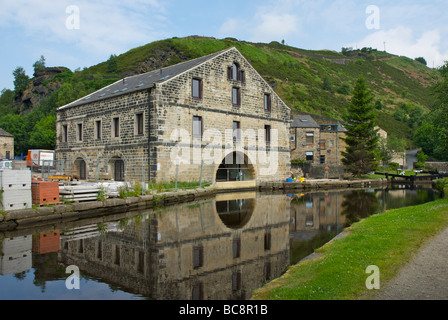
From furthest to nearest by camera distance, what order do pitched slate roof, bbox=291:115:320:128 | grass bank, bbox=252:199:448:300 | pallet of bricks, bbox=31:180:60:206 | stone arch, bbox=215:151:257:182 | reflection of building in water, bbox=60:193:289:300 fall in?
pitched slate roof, bbox=291:115:320:128 → stone arch, bbox=215:151:257:182 → pallet of bricks, bbox=31:180:60:206 → reflection of building in water, bbox=60:193:289:300 → grass bank, bbox=252:199:448:300

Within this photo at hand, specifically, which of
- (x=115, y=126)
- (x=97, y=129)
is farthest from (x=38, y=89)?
(x=115, y=126)

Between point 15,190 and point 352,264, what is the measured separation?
468 inches

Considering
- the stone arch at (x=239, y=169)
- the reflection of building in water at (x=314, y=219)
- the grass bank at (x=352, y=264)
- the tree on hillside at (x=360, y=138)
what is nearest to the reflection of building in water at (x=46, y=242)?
the grass bank at (x=352, y=264)

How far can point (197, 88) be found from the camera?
85.6 ft

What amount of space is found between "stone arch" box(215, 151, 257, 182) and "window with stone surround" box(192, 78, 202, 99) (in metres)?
6.15

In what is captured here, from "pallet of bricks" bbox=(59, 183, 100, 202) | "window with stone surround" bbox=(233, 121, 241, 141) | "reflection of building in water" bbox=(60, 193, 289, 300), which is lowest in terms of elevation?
"reflection of building in water" bbox=(60, 193, 289, 300)

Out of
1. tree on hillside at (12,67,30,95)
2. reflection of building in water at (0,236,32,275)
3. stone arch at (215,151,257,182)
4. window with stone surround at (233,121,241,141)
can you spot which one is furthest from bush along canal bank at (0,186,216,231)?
tree on hillside at (12,67,30,95)

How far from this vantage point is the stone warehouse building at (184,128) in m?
23.7

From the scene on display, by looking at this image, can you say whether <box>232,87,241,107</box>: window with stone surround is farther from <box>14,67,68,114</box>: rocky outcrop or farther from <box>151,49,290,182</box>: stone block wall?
<box>14,67,68,114</box>: rocky outcrop

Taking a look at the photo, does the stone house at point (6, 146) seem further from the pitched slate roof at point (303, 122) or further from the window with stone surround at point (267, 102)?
the pitched slate roof at point (303, 122)

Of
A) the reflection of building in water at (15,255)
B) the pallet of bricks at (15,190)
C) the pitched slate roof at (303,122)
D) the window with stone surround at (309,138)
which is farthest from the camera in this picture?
the window with stone surround at (309,138)

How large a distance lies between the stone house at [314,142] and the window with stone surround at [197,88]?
2227cm

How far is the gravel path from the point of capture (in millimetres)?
5199

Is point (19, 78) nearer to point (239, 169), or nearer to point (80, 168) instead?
point (80, 168)
